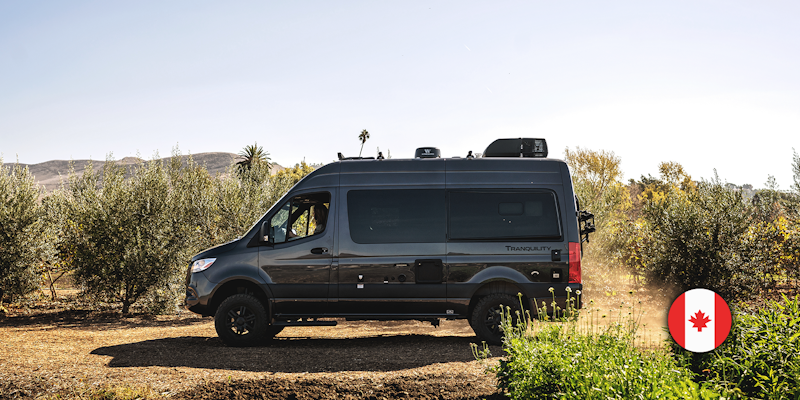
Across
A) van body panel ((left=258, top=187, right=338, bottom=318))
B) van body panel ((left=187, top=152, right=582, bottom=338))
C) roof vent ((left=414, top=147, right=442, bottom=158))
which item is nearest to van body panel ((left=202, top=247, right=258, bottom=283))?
van body panel ((left=187, top=152, right=582, bottom=338))

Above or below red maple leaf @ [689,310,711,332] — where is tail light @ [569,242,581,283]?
below

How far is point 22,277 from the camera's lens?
12.0m

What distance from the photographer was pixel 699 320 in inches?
124

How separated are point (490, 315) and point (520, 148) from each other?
261 cm

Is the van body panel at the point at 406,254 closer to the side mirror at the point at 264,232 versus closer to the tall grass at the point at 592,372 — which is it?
the side mirror at the point at 264,232

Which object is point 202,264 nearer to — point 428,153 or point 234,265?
point 234,265

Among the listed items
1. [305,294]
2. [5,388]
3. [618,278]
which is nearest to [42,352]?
[5,388]

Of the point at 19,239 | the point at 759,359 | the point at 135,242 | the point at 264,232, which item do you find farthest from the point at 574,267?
the point at 19,239

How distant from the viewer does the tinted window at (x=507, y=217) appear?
775 centimetres

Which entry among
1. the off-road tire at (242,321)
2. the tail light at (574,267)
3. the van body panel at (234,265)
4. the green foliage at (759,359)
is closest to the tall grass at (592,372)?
the green foliage at (759,359)

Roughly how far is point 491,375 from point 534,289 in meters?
2.42

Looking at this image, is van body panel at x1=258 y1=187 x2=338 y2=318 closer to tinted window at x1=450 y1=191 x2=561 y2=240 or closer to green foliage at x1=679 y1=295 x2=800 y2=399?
tinted window at x1=450 y1=191 x2=561 y2=240

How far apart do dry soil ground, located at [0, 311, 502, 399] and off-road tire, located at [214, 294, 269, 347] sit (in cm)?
25

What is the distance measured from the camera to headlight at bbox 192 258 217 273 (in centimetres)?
809
